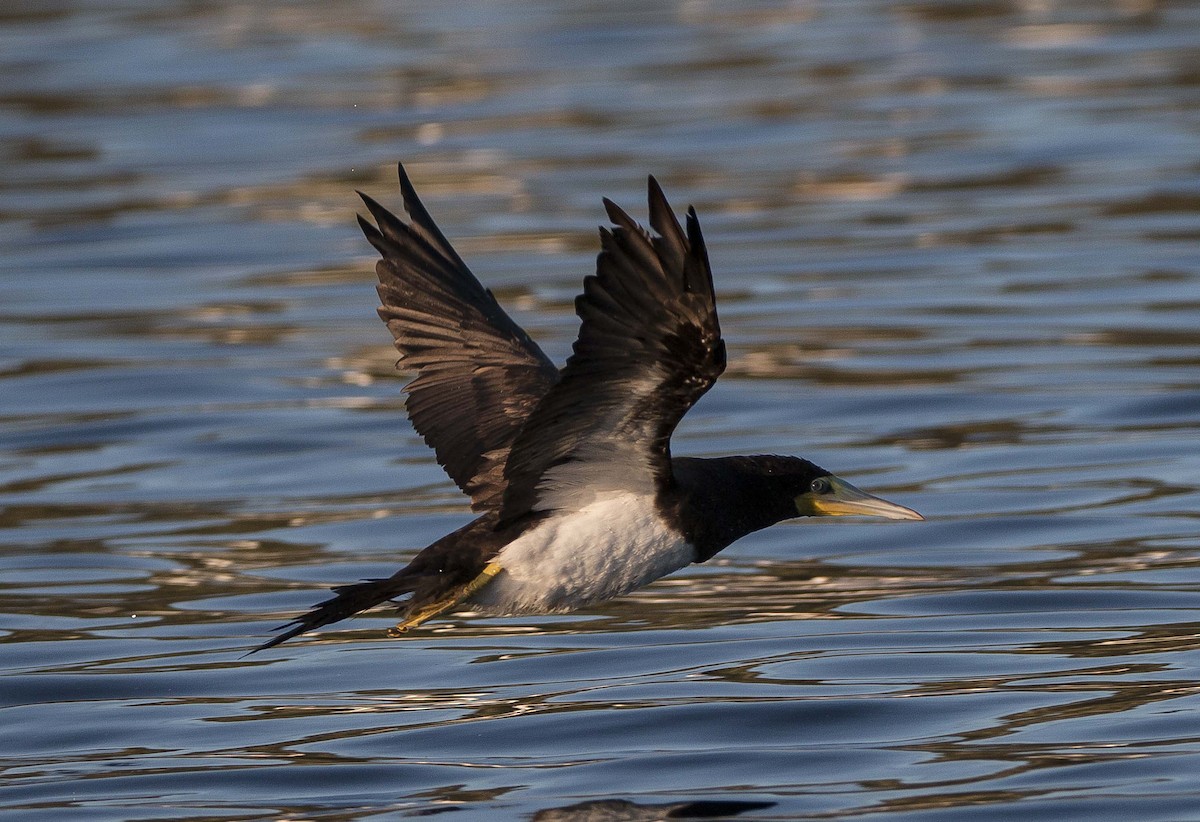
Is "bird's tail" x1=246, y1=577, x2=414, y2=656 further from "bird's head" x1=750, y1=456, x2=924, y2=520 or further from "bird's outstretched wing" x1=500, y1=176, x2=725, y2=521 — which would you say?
"bird's head" x1=750, y1=456, x2=924, y2=520

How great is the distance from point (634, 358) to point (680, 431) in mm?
6637

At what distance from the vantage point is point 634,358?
20.3ft

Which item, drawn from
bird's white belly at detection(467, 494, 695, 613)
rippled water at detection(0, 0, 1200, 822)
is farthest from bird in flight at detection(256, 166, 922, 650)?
rippled water at detection(0, 0, 1200, 822)

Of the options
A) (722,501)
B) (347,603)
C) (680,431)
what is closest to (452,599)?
(347,603)

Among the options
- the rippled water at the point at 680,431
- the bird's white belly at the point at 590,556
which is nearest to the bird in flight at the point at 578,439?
the bird's white belly at the point at 590,556

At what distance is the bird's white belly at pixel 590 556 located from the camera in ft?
23.1

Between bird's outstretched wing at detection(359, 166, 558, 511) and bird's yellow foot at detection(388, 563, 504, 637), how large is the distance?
50 cm

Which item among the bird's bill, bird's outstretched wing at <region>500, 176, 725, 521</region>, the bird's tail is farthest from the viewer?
the bird's bill

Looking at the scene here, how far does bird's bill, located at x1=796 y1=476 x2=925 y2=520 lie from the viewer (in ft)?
25.6

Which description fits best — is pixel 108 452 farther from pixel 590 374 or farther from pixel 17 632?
pixel 590 374

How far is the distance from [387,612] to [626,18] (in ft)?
62.2

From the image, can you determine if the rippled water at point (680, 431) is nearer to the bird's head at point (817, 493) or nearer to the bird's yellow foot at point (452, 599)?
the bird's yellow foot at point (452, 599)

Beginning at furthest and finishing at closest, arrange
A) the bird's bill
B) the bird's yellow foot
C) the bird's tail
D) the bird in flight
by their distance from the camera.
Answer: the bird's bill, the bird's yellow foot, the bird's tail, the bird in flight

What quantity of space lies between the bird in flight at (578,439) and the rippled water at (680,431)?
26.7 inches
